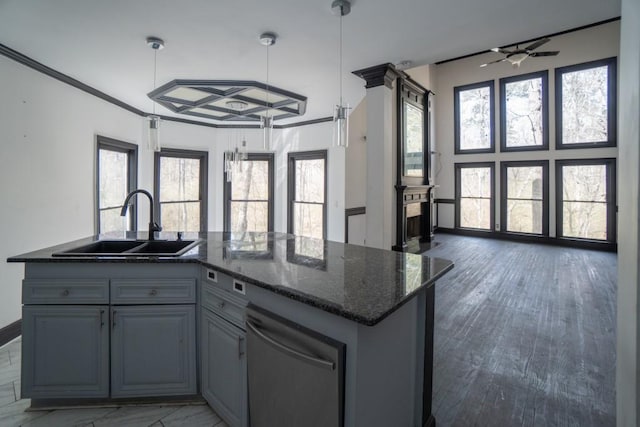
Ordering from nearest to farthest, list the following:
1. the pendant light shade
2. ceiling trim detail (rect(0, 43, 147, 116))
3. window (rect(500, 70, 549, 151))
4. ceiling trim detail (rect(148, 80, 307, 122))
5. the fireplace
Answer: the pendant light shade → ceiling trim detail (rect(0, 43, 147, 116)) → ceiling trim detail (rect(148, 80, 307, 122)) → the fireplace → window (rect(500, 70, 549, 151))

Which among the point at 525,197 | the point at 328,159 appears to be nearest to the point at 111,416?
the point at 328,159

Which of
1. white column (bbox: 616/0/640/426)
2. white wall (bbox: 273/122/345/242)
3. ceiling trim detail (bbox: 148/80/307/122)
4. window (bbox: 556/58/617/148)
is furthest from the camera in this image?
window (bbox: 556/58/617/148)

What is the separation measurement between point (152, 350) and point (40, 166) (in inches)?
106

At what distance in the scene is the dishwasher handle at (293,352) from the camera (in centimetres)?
123

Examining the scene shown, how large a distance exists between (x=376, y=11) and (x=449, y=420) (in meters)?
2.86

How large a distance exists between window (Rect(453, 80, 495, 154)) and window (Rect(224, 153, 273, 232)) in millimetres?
5252

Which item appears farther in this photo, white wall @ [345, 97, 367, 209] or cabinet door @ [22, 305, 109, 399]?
white wall @ [345, 97, 367, 209]

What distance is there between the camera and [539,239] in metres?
7.61

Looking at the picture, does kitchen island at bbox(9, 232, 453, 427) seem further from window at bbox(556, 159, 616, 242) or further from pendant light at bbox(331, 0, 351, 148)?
window at bbox(556, 159, 616, 242)

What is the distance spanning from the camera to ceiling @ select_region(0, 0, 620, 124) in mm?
2494

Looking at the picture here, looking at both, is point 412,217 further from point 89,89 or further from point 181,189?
point 89,89

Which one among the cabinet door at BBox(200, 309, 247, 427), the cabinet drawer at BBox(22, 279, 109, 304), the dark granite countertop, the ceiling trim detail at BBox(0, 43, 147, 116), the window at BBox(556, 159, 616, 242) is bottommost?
the cabinet door at BBox(200, 309, 247, 427)

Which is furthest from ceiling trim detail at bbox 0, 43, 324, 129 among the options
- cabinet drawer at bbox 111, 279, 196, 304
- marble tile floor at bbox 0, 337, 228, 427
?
marble tile floor at bbox 0, 337, 228, 427

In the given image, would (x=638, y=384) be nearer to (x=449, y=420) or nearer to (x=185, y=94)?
(x=449, y=420)
